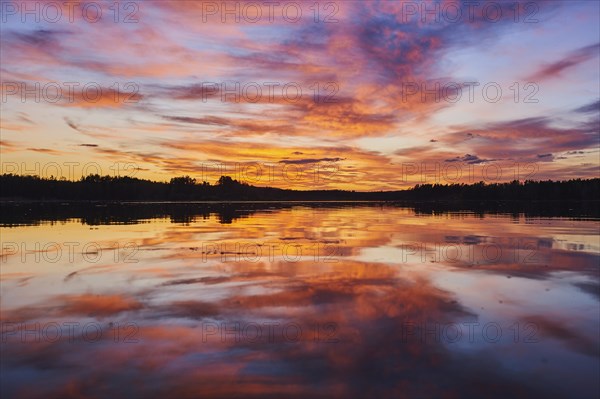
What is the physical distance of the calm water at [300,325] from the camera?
6.14m

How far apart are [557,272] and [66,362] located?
14.1 meters

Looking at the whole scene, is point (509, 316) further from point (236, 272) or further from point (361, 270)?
point (236, 272)

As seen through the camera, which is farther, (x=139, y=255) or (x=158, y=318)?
(x=139, y=255)

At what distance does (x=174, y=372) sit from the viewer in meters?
6.45

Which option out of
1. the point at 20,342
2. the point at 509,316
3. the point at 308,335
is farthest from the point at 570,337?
the point at 20,342

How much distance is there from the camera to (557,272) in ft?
46.5

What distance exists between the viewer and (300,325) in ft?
28.5

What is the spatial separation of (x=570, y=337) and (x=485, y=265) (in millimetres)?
7631

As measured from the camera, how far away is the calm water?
614 cm

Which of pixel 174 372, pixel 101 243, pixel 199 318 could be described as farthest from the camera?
pixel 101 243

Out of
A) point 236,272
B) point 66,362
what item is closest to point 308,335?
point 66,362

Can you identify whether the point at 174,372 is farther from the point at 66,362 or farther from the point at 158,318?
the point at 158,318

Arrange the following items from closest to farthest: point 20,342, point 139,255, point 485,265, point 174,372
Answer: point 174,372, point 20,342, point 485,265, point 139,255

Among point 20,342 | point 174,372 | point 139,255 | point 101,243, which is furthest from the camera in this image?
point 101,243
